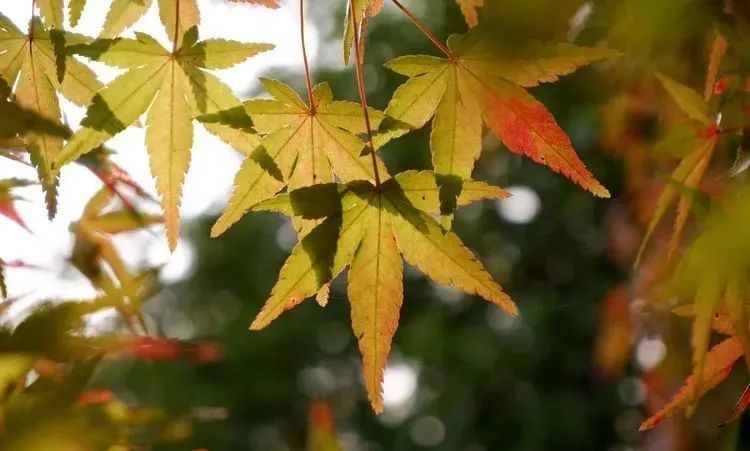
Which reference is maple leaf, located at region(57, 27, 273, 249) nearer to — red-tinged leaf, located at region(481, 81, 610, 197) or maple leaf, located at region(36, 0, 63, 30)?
maple leaf, located at region(36, 0, 63, 30)

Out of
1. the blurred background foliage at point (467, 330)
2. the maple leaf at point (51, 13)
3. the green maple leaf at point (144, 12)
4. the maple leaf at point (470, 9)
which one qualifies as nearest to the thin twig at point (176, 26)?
the green maple leaf at point (144, 12)

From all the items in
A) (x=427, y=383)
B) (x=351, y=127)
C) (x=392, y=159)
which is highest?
(x=351, y=127)

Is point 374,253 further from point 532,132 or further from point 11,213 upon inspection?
point 11,213

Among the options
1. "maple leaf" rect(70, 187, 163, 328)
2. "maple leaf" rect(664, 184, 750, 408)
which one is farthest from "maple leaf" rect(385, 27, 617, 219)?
"maple leaf" rect(70, 187, 163, 328)

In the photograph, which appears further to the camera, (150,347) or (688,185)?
(150,347)

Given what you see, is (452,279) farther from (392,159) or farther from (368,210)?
(392,159)

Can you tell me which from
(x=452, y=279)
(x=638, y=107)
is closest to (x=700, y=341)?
Result: (x=452, y=279)

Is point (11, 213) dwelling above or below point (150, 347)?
above

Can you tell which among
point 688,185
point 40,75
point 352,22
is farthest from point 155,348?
point 688,185
